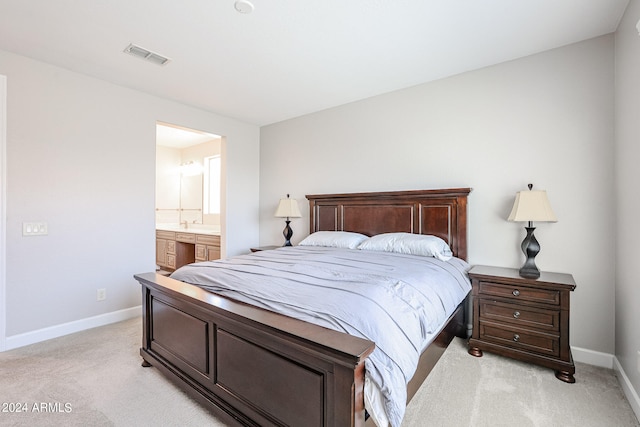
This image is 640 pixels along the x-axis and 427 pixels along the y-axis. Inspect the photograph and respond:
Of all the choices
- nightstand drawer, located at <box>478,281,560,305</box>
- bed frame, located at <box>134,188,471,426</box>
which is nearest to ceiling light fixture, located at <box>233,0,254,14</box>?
bed frame, located at <box>134,188,471,426</box>

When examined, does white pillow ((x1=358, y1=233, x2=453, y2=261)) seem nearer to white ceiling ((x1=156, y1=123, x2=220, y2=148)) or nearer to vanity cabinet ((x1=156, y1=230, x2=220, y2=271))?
vanity cabinet ((x1=156, y1=230, x2=220, y2=271))

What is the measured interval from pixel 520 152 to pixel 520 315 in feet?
4.63

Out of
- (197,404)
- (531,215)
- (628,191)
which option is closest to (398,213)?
(531,215)

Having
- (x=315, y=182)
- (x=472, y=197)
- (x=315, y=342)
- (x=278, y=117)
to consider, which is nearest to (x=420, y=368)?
(x=315, y=342)

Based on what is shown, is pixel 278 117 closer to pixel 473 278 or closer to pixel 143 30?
pixel 143 30

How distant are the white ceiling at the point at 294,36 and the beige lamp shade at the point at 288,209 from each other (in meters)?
1.52

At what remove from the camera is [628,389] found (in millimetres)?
1916

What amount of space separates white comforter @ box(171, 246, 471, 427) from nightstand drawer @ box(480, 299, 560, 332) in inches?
8.9

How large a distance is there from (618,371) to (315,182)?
3405 mm

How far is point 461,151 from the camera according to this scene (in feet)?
9.91

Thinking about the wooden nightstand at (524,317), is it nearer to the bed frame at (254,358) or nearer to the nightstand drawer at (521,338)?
the nightstand drawer at (521,338)

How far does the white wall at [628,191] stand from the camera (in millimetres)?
1860

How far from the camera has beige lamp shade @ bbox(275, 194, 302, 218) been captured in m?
4.14

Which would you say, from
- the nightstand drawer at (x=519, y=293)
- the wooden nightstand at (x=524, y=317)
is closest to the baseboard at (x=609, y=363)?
A: the wooden nightstand at (x=524, y=317)
